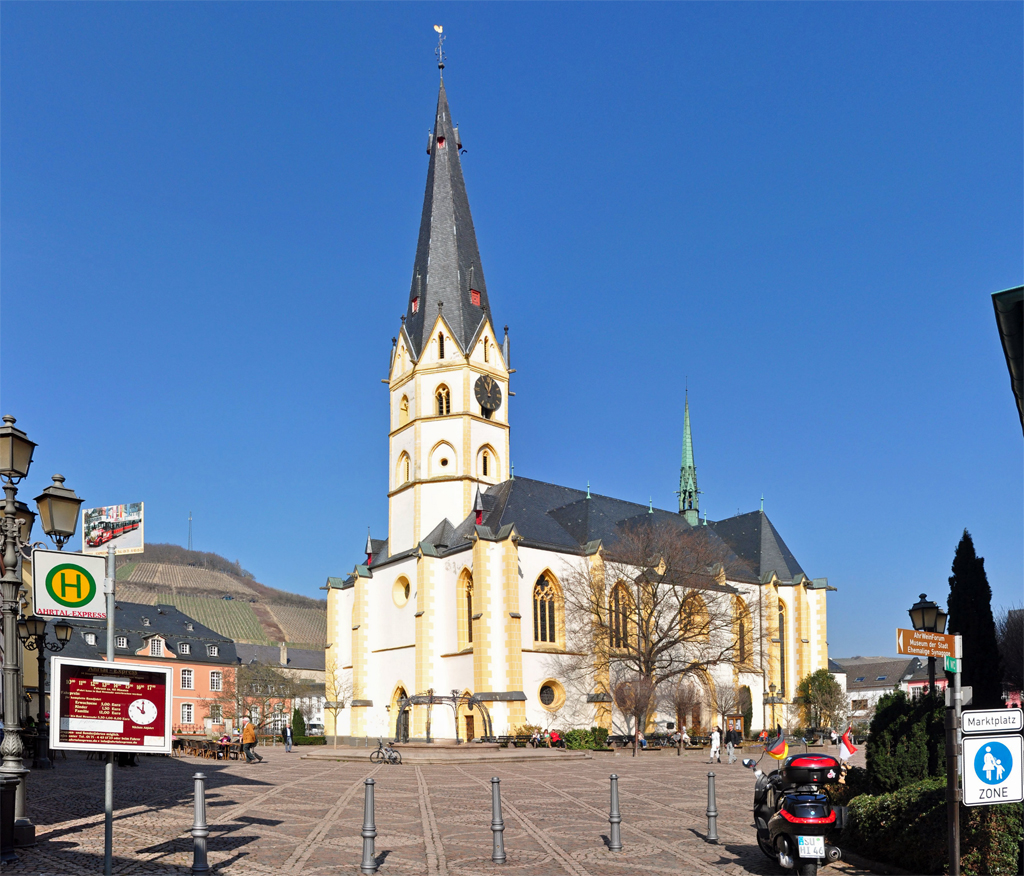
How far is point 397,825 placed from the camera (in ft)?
50.1

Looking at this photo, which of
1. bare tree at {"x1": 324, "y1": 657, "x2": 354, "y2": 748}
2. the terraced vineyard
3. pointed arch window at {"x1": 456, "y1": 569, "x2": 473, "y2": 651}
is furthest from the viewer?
the terraced vineyard

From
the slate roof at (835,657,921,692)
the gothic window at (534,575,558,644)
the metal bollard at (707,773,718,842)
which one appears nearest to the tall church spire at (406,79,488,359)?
the gothic window at (534,575,558,644)

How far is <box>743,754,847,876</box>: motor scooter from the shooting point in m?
10.6

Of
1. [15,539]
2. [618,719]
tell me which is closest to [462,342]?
[618,719]

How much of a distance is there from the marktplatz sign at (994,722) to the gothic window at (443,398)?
165ft

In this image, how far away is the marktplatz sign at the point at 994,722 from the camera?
7816mm

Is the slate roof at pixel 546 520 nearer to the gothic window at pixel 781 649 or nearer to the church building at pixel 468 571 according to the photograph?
the church building at pixel 468 571

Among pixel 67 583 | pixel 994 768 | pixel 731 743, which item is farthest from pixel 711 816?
pixel 731 743

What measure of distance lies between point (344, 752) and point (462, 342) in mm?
27003

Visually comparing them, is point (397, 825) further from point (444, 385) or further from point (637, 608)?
point (444, 385)

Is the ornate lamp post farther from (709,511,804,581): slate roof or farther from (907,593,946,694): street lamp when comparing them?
(709,511,804,581): slate roof

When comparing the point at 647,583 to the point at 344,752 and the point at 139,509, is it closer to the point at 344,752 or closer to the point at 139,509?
the point at 344,752

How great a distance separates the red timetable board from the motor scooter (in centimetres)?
679

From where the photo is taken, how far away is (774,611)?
209 feet
